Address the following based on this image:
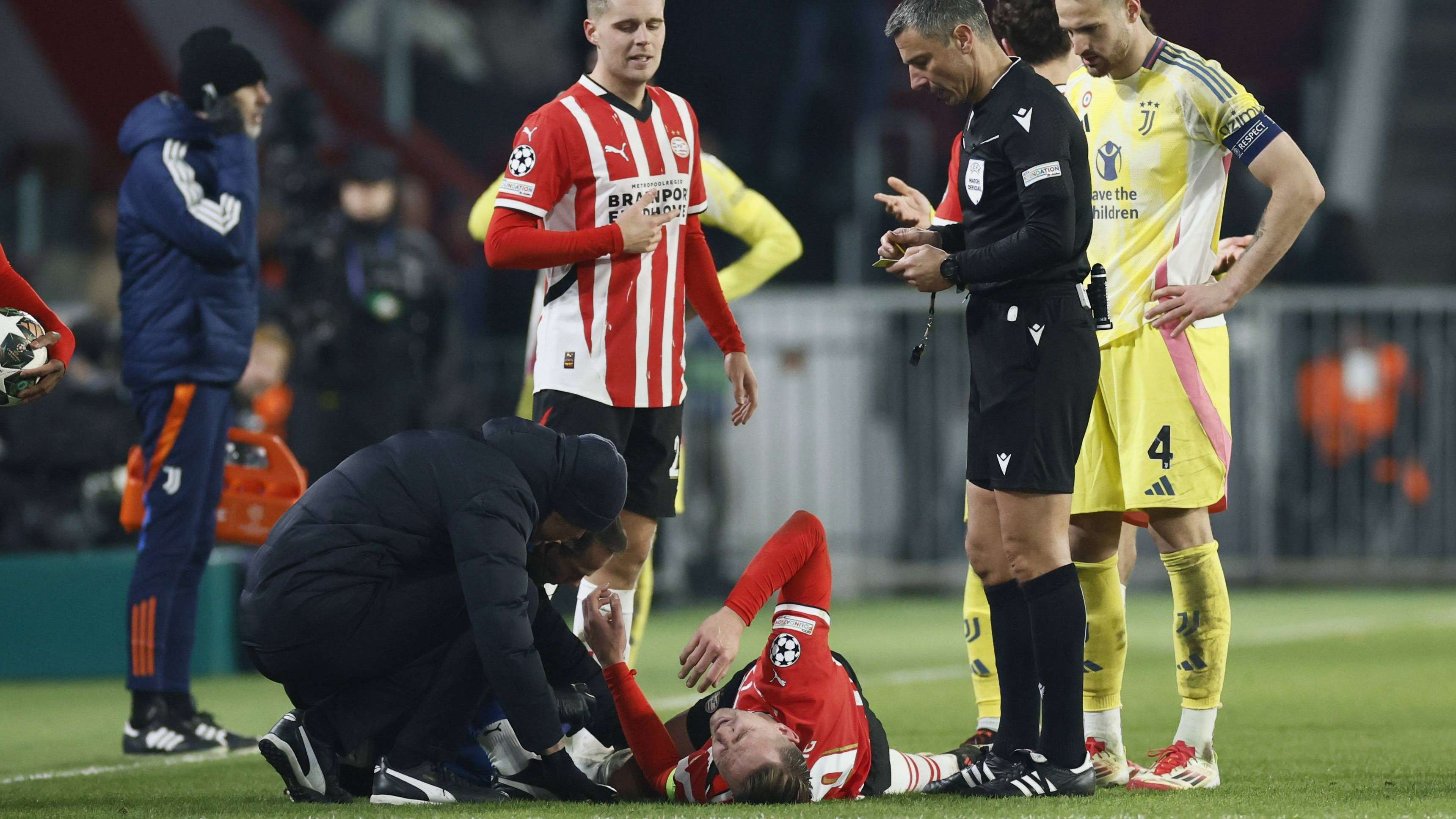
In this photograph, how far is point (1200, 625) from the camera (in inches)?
199

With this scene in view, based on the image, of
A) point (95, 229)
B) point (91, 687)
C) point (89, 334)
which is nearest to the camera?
point (91, 687)

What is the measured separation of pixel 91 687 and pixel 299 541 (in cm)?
431

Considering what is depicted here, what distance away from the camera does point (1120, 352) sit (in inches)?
202

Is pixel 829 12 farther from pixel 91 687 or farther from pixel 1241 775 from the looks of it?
pixel 1241 775

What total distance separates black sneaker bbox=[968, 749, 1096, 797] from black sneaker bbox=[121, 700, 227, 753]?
2.80 m

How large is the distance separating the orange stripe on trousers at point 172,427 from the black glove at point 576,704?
2.21m

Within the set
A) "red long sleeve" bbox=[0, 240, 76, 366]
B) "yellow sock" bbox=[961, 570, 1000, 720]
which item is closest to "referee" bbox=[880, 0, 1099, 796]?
"yellow sock" bbox=[961, 570, 1000, 720]

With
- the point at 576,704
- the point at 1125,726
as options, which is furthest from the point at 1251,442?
the point at 576,704

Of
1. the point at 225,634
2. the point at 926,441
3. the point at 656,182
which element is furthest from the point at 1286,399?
the point at 656,182

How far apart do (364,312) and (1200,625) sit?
21.1 ft

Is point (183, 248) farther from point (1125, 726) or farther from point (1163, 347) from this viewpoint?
point (1125, 726)

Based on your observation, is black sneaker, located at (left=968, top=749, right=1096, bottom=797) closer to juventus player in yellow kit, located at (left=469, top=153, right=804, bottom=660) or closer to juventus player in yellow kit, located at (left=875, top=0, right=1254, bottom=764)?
juventus player in yellow kit, located at (left=875, top=0, right=1254, bottom=764)

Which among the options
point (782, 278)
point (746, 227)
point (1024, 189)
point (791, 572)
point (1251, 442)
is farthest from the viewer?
point (782, 278)

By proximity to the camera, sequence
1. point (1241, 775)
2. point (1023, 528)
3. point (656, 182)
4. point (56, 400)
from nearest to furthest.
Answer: point (1023, 528) → point (1241, 775) → point (656, 182) → point (56, 400)
